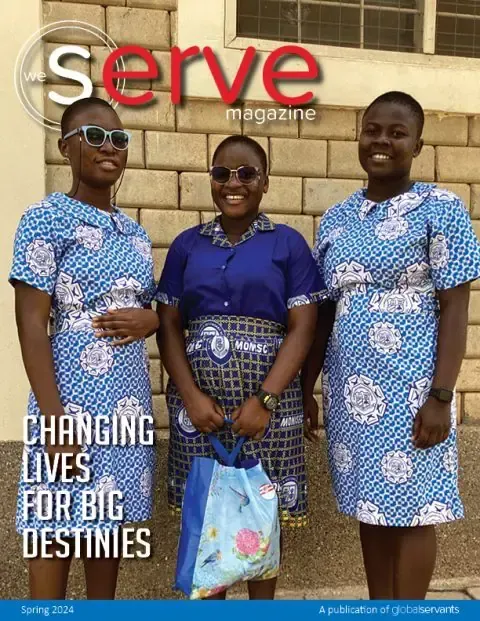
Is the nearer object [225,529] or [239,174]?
[225,529]

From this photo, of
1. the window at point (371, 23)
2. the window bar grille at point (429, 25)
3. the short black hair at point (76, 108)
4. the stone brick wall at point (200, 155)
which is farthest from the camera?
the window bar grille at point (429, 25)

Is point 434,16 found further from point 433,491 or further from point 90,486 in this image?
point 90,486

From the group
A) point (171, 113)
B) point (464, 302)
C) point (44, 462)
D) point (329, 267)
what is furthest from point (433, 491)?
point (171, 113)

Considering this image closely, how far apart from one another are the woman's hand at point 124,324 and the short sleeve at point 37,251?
21cm

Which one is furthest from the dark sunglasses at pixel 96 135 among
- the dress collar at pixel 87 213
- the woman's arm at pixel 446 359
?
the woman's arm at pixel 446 359

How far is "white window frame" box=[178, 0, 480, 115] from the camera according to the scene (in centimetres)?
377

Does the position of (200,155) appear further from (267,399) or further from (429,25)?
(267,399)

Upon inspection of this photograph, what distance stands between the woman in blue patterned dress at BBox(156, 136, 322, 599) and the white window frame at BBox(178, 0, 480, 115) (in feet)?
4.31

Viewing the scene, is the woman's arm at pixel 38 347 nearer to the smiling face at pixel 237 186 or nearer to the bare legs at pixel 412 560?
the smiling face at pixel 237 186

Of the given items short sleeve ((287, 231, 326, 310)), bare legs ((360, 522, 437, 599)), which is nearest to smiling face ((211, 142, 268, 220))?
short sleeve ((287, 231, 326, 310))

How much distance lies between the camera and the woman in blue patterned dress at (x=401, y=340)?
8.19ft

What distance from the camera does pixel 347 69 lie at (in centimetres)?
393

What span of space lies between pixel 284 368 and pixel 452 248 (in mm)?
724

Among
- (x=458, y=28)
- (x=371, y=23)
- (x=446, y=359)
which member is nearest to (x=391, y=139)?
(x=446, y=359)
